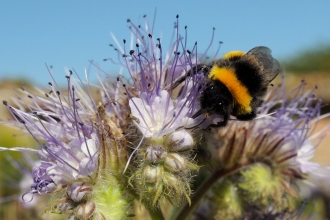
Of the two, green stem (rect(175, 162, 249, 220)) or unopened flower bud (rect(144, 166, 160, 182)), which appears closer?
unopened flower bud (rect(144, 166, 160, 182))

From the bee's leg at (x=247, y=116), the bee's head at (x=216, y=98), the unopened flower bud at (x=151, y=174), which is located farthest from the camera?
the bee's leg at (x=247, y=116)

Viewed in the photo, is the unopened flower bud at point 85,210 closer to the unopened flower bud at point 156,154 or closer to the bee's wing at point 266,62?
the unopened flower bud at point 156,154

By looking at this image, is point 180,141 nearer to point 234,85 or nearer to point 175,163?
point 175,163


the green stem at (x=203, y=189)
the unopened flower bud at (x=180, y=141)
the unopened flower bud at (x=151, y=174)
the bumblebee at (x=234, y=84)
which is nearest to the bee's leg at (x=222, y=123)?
the bumblebee at (x=234, y=84)

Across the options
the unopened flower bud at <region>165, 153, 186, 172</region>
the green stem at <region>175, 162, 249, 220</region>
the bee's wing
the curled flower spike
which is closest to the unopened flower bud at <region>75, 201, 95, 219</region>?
the curled flower spike

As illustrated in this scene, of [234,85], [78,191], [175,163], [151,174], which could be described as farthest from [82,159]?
[234,85]

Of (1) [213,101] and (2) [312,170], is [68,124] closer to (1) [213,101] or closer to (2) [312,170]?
(1) [213,101]

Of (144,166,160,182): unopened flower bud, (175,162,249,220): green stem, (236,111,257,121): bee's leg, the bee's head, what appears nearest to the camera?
(144,166,160,182): unopened flower bud

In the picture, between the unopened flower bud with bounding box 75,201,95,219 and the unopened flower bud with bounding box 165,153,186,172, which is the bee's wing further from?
the unopened flower bud with bounding box 75,201,95,219
